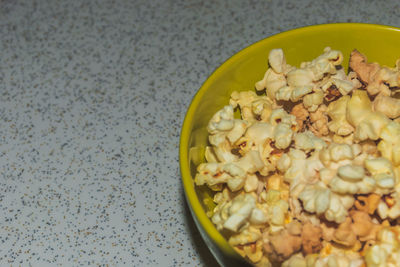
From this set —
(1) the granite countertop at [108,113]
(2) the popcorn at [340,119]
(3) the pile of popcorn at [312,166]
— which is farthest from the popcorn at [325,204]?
(1) the granite countertop at [108,113]

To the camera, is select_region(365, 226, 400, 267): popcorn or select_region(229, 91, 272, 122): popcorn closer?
select_region(365, 226, 400, 267): popcorn

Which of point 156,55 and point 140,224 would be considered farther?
point 156,55

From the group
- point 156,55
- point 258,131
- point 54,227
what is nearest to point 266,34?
point 156,55

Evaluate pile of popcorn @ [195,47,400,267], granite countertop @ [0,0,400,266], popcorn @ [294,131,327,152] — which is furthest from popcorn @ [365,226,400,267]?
granite countertop @ [0,0,400,266]

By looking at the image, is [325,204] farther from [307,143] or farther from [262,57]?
[262,57]

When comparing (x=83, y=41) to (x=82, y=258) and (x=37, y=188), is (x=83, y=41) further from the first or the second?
(x=82, y=258)

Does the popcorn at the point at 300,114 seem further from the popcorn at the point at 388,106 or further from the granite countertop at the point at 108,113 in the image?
the granite countertop at the point at 108,113

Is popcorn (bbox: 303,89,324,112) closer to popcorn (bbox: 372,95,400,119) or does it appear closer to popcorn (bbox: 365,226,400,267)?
popcorn (bbox: 372,95,400,119)
